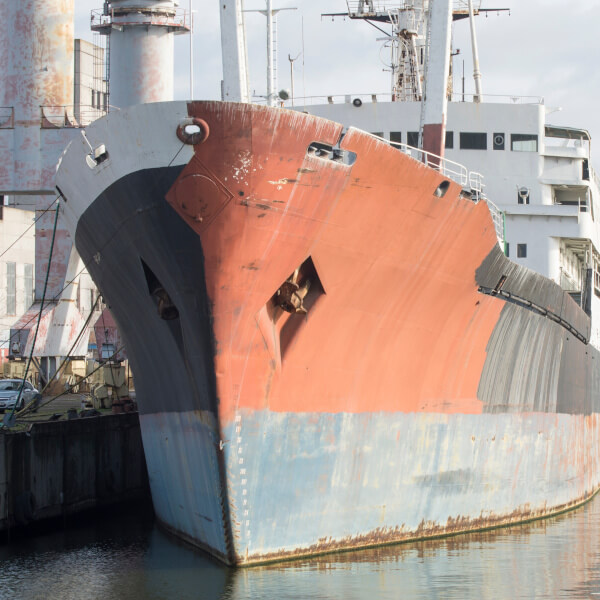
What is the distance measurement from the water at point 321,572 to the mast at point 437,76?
5639 mm

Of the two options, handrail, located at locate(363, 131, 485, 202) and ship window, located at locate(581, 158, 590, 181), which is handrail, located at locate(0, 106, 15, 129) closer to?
handrail, located at locate(363, 131, 485, 202)

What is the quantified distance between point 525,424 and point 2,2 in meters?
17.4

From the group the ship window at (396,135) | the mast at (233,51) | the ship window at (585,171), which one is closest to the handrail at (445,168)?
the mast at (233,51)

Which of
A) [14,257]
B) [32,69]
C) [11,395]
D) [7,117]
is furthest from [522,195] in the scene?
[14,257]

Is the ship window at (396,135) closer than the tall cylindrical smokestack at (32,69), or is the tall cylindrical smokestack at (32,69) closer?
the ship window at (396,135)

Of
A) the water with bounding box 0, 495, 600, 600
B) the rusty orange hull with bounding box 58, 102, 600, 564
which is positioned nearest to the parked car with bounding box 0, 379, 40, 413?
the water with bounding box 0, 495, 600, 600

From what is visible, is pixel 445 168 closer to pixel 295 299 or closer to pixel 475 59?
pixel 295 299

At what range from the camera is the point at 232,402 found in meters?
11.8

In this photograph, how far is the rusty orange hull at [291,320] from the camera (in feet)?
38.7

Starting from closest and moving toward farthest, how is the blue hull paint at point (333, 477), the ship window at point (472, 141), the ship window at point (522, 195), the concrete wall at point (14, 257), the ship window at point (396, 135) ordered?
the blue hull paint at point (333, 477)
the ship window at point (396, 135)
the ship window at point (472, 141)
the ship window at point (522, 195)
the concrete wall at point (14, 257)

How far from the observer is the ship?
464 inches

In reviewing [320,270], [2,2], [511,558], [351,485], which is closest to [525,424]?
[511,558]

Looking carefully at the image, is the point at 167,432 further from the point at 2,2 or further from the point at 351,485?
the point at 2,2

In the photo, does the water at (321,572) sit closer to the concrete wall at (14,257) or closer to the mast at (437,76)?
the mast at (437,76)
